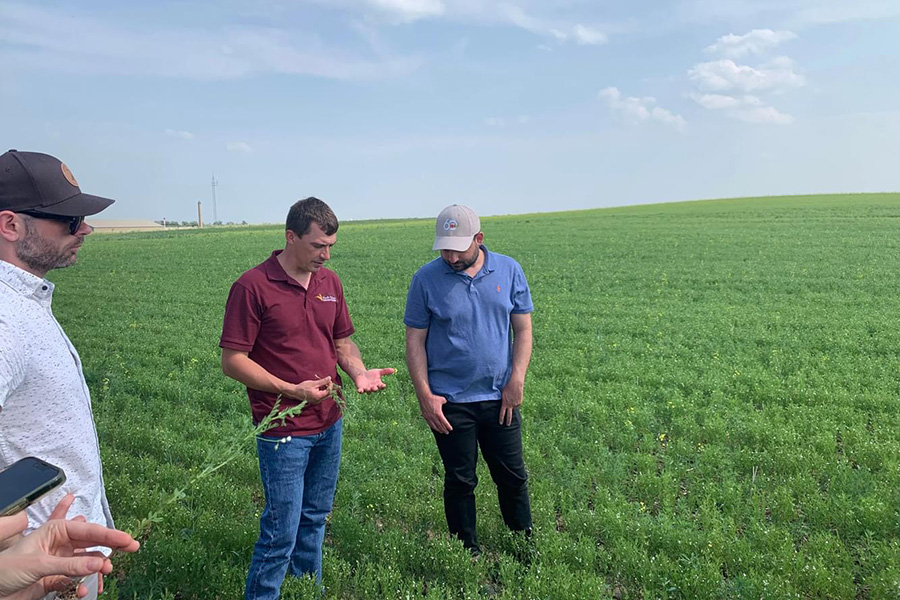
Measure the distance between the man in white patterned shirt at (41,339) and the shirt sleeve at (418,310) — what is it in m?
2.44

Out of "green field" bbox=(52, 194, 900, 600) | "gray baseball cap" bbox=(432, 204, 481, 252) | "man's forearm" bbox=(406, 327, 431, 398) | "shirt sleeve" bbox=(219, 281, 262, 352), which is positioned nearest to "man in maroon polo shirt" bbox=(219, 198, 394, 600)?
"shirt sleeve" bbox=(219, 281, 262, 352)

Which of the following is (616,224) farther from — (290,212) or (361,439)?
(290,212)

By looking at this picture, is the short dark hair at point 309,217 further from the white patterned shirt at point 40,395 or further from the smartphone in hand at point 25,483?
the smartphone in hand at point 25,483

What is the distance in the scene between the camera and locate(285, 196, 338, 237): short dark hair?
A: 372 centimetres

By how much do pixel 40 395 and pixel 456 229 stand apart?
284 cm

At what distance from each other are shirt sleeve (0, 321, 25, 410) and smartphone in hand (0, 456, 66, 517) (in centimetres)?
34

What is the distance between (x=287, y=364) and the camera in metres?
3.82

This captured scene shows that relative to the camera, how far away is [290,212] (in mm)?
3830

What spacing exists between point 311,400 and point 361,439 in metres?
4.08

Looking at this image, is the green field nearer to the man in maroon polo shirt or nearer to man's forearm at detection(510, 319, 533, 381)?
the man in maroon polo shirt

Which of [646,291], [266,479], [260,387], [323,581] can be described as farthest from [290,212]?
[646,291]

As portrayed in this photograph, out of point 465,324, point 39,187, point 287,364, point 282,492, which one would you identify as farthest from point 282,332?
point 39,187

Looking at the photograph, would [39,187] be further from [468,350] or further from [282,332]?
[468,350]

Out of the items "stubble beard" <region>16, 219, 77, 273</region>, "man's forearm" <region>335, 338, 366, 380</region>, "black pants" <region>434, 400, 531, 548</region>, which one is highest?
"stubble beard" <region>16, 219, 77, 273</region>
